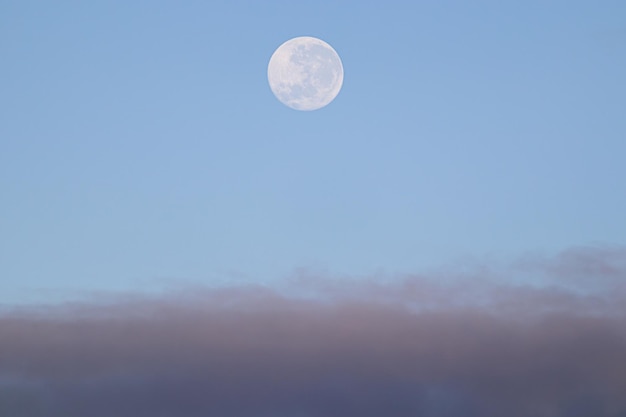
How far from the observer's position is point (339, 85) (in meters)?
85.1

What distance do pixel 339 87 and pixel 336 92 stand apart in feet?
5.95

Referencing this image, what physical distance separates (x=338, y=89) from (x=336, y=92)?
1.00m

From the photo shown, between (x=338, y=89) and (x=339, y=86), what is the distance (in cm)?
88

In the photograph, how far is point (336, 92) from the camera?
84625mm

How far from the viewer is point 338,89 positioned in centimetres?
8500

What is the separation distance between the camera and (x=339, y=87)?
8550 centimetres

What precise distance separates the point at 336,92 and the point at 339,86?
1.86 meters

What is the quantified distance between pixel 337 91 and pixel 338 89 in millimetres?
634

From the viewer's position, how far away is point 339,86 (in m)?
85.3

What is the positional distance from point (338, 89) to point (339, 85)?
3.13 ft

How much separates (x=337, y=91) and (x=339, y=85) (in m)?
1.56

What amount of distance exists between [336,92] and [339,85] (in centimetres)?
191
